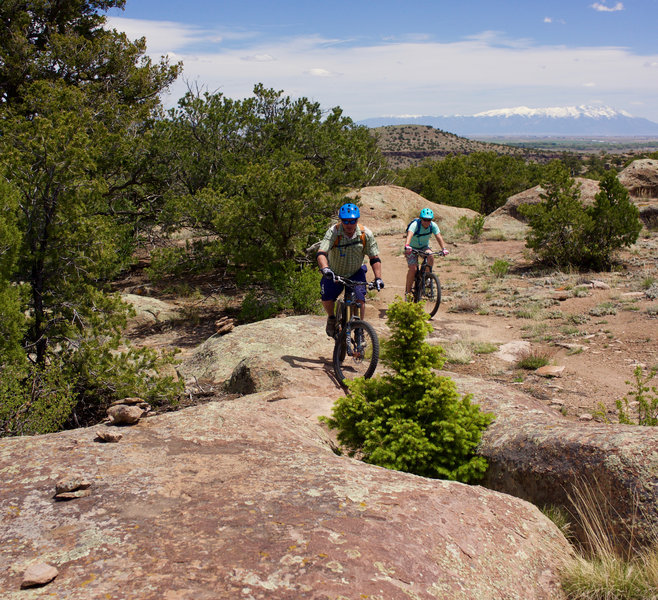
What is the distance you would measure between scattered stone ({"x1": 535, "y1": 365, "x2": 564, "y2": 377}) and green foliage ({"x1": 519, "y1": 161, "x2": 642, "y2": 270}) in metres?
7.26

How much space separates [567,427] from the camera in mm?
3912

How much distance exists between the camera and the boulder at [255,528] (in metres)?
2.36

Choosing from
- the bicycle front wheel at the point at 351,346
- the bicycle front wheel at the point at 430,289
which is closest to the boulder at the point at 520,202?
the bicycle front wheel at the point at 430,289

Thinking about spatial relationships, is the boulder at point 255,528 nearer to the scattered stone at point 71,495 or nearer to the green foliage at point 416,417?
the scattered stone at point 71,495

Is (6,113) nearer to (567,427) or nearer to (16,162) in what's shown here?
(16,162)

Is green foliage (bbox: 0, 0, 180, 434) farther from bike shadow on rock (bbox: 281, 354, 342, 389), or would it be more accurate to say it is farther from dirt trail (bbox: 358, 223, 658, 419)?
dirt trail (bbox: 358, 223, 658, 419)

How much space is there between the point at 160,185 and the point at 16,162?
9.33 metres

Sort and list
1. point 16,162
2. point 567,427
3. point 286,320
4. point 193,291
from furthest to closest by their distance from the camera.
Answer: point 193,291
point 286,320
point 16,162
point 567,427

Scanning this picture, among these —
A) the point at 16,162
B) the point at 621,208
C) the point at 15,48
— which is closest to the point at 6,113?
the point at 15,48

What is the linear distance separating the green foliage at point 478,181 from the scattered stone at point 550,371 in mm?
22563

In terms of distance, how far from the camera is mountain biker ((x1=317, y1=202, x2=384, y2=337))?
6.23 meters

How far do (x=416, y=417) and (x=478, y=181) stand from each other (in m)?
29.7

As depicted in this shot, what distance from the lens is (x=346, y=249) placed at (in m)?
6.40

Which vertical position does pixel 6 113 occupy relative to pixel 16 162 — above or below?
above
